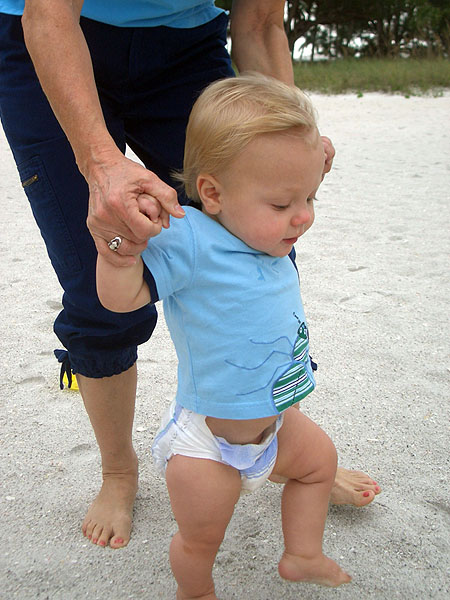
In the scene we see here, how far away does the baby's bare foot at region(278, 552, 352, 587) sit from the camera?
1.54 m

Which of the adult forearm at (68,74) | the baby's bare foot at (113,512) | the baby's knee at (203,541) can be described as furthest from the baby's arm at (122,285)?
the baby's bare foot at (113,512)

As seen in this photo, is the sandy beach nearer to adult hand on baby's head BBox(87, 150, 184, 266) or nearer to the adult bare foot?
the adult bare foot

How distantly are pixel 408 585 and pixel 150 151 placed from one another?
1242mm

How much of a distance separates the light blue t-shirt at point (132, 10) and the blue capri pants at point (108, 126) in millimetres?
17

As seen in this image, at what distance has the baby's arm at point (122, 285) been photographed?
48.4 inches

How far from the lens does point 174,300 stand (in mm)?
1412

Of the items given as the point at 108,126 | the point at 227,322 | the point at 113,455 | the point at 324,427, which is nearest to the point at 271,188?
the point at 227,322

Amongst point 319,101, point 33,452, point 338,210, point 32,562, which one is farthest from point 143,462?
point 319,101

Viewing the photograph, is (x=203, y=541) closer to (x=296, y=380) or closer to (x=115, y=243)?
(x=296, y=380)

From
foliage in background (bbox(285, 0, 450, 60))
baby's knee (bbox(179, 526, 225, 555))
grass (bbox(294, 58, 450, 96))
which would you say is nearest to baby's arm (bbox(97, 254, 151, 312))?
baby's knee (bbox(179, 526, 225, 555))

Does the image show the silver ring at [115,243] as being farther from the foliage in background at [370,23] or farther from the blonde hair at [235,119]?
the foliage in background at [370,23]

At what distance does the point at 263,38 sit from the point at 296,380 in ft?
3.30

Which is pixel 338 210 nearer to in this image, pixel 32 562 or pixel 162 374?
pixel 162 374

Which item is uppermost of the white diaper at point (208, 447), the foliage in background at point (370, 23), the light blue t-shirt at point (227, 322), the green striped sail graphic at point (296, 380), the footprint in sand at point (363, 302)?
the light blue t-shirt at point (227, 322)
